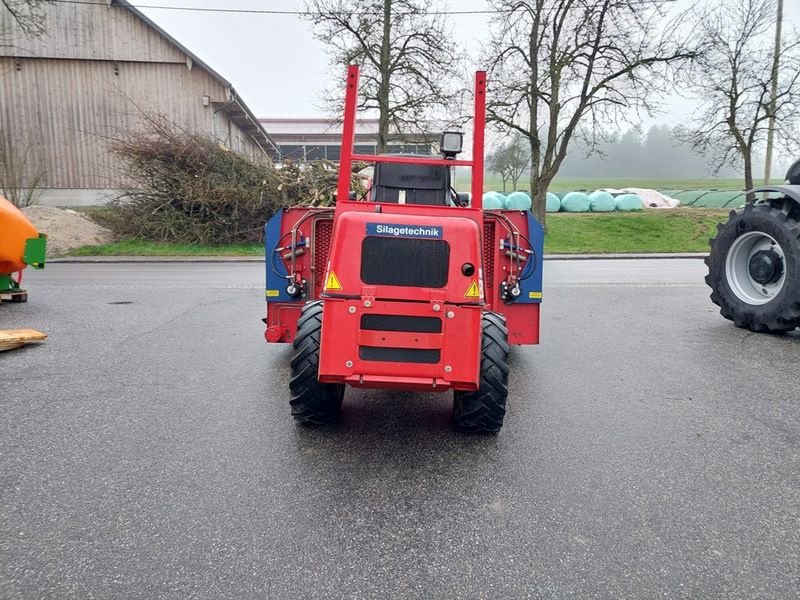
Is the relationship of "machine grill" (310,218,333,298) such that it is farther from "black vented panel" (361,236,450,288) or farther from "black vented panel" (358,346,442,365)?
"black vented panel" (358,346,442,365)

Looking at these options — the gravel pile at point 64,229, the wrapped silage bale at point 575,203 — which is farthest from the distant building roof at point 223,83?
the wrapped silage bale at point 575,203

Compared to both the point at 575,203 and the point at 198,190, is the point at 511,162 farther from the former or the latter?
the point at 198,190

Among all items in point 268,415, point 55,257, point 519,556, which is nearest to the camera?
point 519,556

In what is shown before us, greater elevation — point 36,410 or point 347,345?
point 347,345

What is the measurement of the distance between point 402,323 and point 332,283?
1.60 feet

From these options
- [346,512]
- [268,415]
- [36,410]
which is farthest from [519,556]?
[36,410]

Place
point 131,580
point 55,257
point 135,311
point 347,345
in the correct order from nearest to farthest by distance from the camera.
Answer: point 131,580 → point 347,345 → point 135,311 → point 55,257

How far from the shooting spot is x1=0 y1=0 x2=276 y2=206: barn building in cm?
2342

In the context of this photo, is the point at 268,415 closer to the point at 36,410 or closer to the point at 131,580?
the point at 36,410

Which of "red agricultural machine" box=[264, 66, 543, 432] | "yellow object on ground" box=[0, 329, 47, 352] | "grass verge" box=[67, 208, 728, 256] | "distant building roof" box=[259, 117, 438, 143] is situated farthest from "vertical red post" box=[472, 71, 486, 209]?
"distant building roof" box=[259, 117, 438, 143]

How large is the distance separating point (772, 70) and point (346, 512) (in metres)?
26.7

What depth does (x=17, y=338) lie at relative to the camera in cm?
621

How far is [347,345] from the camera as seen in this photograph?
3611 millimetres

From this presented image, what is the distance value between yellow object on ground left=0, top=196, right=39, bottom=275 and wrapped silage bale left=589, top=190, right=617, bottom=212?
26.3 meters
